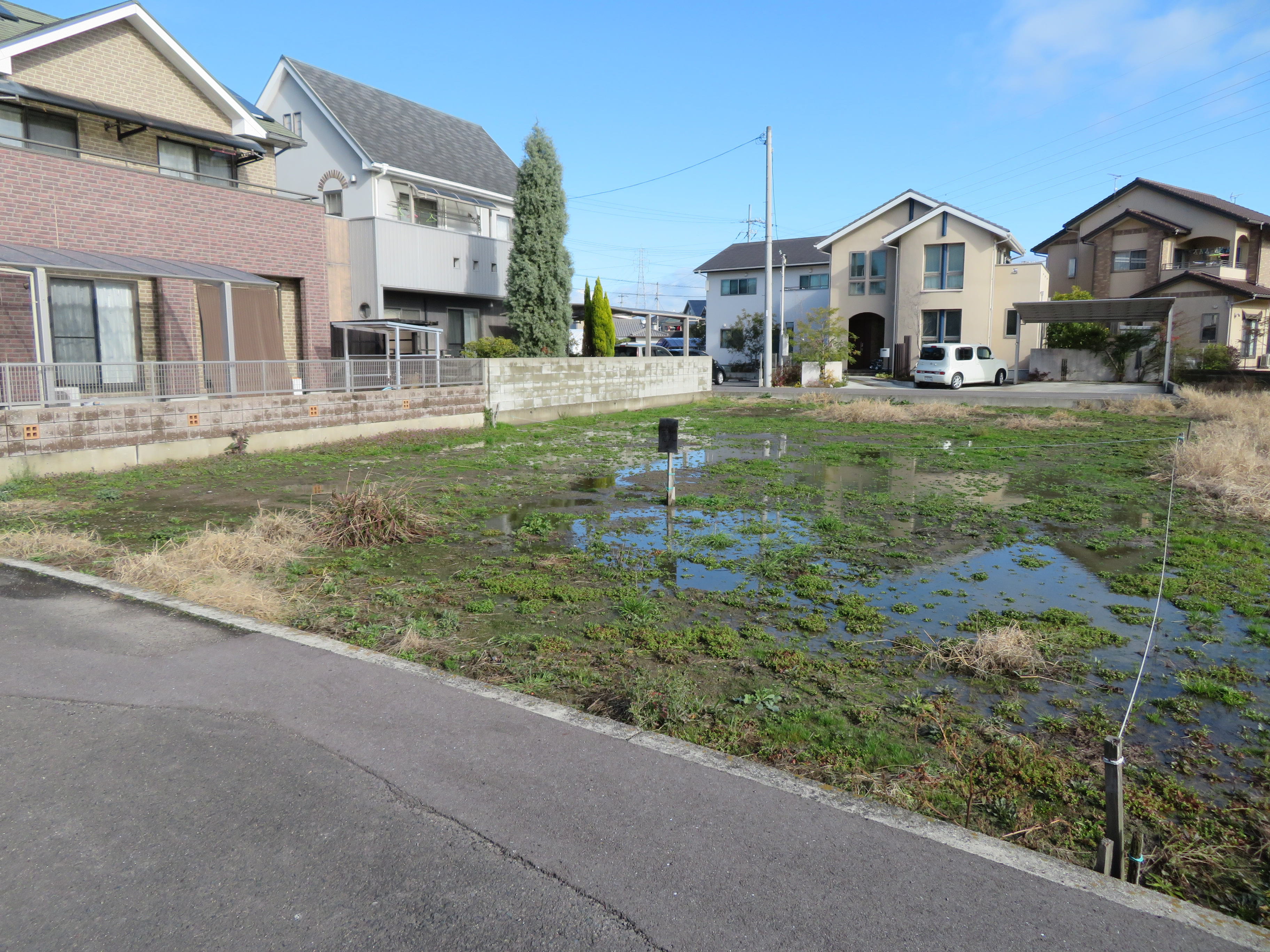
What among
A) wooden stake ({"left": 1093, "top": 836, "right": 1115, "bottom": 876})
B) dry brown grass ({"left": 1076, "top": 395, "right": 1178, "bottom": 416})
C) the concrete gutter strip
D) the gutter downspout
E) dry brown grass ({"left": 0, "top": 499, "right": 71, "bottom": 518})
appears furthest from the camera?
the gutter downspout

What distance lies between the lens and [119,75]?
1798 centimetres

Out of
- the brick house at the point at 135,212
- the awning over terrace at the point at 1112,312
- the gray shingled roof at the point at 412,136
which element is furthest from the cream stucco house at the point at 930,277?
the brick house at the point at 135,212

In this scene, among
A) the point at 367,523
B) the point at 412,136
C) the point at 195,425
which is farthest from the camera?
the point at 412,136

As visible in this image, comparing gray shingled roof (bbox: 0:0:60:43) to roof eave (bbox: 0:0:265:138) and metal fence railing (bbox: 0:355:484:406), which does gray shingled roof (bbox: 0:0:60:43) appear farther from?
metal fence railing (bbox: 0:355:484:406)

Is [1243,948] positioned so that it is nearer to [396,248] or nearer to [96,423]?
[96,423]

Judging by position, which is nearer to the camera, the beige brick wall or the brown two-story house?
the beige brick wall

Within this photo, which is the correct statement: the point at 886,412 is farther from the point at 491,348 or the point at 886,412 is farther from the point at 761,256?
the point at 761,256

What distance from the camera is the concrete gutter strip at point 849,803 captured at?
2.86 m

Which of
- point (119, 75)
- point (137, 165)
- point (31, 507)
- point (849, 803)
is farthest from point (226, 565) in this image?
point (119, 75)

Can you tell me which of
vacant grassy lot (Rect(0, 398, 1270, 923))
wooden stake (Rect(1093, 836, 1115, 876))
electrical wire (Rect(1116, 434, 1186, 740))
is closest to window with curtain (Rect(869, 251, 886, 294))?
vacant grassy lot (Rect(0, 398, 1270, 923))

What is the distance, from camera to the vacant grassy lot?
4043 millimetres

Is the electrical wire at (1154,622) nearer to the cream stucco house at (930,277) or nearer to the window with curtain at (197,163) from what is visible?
the window with curtain at (197,163)

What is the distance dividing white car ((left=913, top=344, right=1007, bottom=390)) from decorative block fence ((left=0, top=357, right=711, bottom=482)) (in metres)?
13.8

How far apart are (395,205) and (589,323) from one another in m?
8.36
